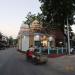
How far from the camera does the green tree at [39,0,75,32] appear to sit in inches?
1738

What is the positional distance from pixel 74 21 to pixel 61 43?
27.4 ft

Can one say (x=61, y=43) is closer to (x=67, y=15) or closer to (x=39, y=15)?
(x=39, y=15)

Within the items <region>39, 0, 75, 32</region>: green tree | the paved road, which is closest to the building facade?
<region>39, 0, 75, 32</region>: green tree

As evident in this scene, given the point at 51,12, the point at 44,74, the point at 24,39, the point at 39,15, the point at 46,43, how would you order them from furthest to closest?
the point at 24,39, the point at 46,43, the point at 39,15, the point at 51,12, the point at 44,74

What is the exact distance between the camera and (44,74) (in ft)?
51.8

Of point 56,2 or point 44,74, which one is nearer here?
point 44,74

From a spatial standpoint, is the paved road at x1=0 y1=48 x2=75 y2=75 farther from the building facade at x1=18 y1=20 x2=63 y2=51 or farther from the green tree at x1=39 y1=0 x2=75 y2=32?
the building facade at x1=18 y1=20 x2=63 y2=51

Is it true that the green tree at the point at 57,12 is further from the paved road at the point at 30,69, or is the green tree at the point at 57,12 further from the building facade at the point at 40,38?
the paved road at the point at 30,69

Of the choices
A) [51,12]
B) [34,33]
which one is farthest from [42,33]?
[51,12]

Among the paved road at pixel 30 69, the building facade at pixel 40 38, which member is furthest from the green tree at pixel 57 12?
the paved road at pixel 30 69

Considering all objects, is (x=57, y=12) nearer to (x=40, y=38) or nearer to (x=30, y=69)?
(x=40, y=38)

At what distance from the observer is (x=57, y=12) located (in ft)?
150

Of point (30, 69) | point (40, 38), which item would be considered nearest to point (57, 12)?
point (40, 38)

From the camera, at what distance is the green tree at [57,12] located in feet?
145
